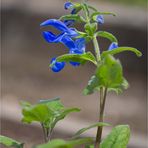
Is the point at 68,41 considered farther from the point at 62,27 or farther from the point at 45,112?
the point at 45,112

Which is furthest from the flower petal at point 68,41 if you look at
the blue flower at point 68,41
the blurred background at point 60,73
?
the blurred background at point 60,73

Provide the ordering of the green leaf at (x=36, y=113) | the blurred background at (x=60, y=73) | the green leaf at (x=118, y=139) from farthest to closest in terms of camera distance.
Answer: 1. the blurred background at (x=60, y=73)
2. the green leaf at (x=118, y=139)
3. the green leaf at (x=36, y=113)

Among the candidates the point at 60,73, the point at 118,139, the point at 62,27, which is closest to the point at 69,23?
the point at 62,27

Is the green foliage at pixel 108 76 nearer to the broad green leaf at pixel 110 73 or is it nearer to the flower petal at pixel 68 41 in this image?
the broad green leaf at pixel 110 73

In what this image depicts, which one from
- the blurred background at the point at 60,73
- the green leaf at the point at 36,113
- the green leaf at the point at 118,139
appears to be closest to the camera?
the green leaf at the point at 36,113

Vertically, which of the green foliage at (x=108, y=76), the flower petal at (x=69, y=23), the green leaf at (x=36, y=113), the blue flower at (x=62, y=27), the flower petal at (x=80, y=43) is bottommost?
the green leaf at (x=36, y=113)

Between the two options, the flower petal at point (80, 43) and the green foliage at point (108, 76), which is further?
the flower petal at point (80, 43)
